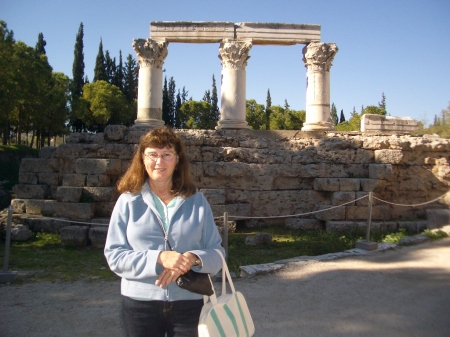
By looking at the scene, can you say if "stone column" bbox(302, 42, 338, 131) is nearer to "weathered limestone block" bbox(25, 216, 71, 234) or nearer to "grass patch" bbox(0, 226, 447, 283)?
"grass patch" bbox(0, 226, 447, 283)

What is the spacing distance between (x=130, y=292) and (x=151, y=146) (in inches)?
37.9

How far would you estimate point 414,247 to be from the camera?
8164 mm

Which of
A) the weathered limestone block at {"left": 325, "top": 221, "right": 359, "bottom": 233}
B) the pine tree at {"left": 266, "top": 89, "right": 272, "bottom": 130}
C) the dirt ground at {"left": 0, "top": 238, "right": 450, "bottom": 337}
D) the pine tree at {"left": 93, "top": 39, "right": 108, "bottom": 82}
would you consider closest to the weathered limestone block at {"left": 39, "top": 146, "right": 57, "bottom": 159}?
the dirt ground at {"left": 0, "top": 238, "right": 450, "bottom": 337}

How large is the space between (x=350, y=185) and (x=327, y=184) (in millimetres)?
632

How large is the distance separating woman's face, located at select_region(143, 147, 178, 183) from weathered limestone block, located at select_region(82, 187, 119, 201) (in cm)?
811

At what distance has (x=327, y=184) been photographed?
11.2m

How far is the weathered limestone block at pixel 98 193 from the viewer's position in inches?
409

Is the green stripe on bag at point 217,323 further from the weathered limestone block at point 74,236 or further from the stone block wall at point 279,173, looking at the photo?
the stone block wall at point 279,173

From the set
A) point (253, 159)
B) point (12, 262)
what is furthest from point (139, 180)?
point (253, 159)

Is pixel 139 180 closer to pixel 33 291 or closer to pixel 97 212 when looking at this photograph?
pixel 33 291

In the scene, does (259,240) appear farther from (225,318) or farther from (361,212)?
(225,318)

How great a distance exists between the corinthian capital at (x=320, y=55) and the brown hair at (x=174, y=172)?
1148 cm

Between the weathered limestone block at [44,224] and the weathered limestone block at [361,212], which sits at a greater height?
the weathered limestone block at [361,212]

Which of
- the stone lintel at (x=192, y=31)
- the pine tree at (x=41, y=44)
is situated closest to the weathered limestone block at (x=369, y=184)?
the stone lintel at (x=192, y=31)
